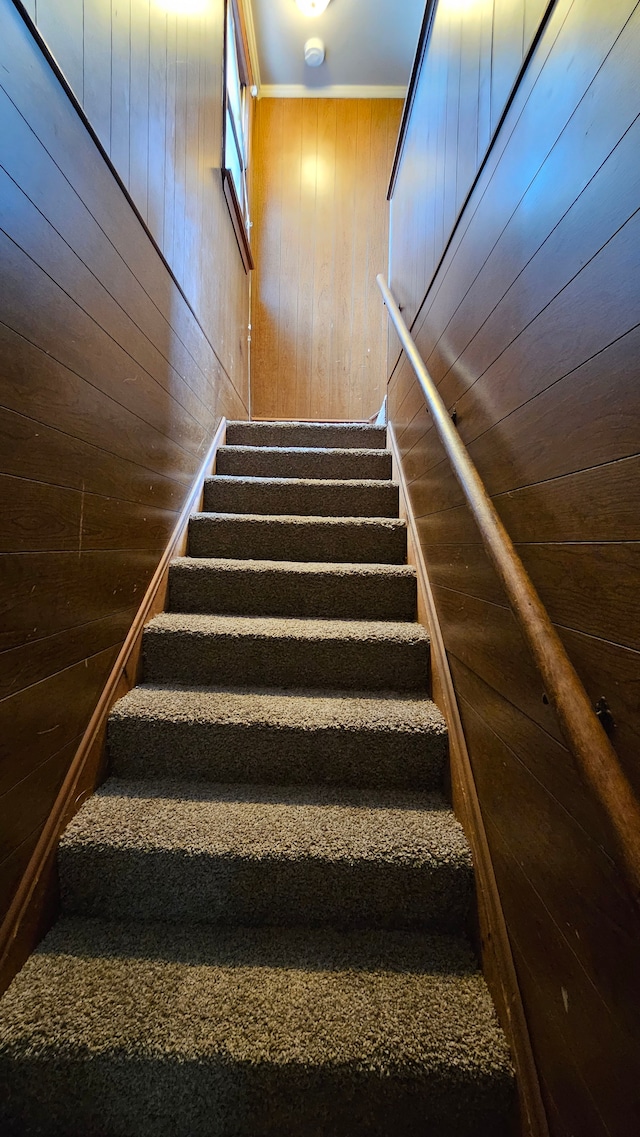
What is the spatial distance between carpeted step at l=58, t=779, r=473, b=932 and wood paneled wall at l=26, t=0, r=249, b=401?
5.04 ft

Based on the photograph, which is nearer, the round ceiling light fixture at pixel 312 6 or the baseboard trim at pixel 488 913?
the baseboard trim at pixel 488 913

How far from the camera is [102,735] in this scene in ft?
3.54

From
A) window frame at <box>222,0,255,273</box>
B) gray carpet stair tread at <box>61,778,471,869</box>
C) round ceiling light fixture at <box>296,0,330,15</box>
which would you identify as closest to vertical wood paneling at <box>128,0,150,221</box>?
window frame at <box>222,0,255,273</box>

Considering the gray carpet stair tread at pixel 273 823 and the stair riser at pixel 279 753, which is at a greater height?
the stair riser at pixel 279 753

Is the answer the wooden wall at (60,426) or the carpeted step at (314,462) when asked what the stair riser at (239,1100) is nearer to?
the wooden wall at (60,426)

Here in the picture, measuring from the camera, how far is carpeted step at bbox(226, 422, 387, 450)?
226 centimetres

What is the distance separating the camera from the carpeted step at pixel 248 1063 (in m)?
0.69

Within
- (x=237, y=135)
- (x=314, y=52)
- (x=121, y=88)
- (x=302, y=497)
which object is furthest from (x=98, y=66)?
(x=314, y=52)

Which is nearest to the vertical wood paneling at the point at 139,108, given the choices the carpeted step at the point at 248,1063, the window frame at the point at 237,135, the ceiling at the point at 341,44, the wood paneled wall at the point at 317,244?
the window frame at the point at 237,135

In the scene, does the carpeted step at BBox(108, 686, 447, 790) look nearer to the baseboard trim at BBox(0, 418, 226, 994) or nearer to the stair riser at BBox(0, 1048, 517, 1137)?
the baseboard trim at BBox(0, 418, 226, 994)

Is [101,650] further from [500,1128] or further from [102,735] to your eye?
[500,1128]

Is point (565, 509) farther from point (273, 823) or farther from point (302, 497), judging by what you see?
point (302, 497)

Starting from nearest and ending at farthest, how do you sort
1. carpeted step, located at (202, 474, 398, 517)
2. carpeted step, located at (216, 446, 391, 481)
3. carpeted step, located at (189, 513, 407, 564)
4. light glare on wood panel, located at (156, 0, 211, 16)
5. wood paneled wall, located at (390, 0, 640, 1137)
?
wood paneled wall, located at (390, 0, 640, 1137), light glare on wood panel, located at (156, 0, 211, 16), carpeted step, located at (189, 513, 407, 564), carpeted step, located at (202, 474, 398, 517), carpeted step, located at (216, 446, 391, 481)

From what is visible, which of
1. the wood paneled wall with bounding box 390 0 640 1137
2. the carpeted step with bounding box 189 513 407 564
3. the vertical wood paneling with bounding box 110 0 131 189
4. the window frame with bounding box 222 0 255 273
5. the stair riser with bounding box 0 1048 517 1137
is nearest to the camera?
the wood paneled wall with bounding box 390 0 640 1137
